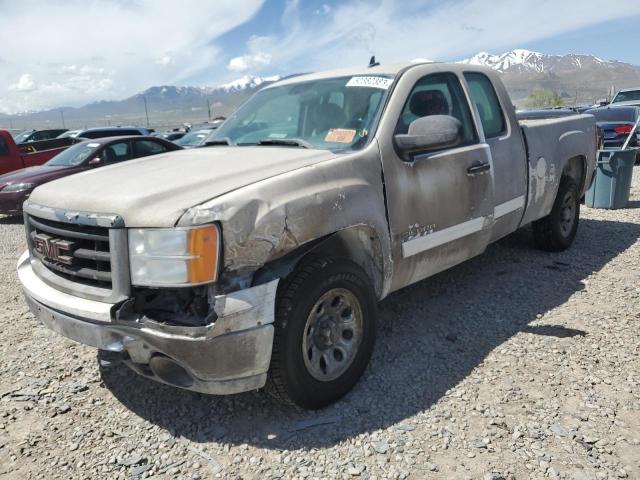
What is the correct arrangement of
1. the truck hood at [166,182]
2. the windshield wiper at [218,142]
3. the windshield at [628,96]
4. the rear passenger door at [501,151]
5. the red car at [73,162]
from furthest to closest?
the windshield at [628,96] → the red car at [73,162] → the rear passenger door at [501,151] → the windshield wiper at [218,142] → the truck hood at [166,182]

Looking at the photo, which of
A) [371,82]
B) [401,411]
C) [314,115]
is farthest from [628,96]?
[401,411]

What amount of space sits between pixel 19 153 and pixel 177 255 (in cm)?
1094

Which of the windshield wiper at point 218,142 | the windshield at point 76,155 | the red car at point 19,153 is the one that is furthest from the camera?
the red car at point 19,153

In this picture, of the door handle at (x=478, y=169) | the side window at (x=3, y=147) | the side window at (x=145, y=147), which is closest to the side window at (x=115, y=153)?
the side window at (x=145, y=147)

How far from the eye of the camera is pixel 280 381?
8.60 feet

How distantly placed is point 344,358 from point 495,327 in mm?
1494

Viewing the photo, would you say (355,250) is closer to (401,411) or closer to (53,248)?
(401,411)

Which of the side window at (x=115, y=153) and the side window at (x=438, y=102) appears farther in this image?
the side window at (x=115, y=153)

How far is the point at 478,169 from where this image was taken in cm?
373

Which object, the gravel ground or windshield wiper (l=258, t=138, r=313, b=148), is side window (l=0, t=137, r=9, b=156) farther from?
windshield wiper (l=258, t=138, r=313, b=148)

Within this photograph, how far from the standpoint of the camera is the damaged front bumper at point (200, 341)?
2340 mm

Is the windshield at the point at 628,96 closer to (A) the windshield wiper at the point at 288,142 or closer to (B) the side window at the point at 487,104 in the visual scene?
(B) the side window at the point at 487,104

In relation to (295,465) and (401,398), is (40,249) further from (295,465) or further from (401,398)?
(401,398)

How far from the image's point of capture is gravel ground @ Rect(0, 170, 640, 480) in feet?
8.18
